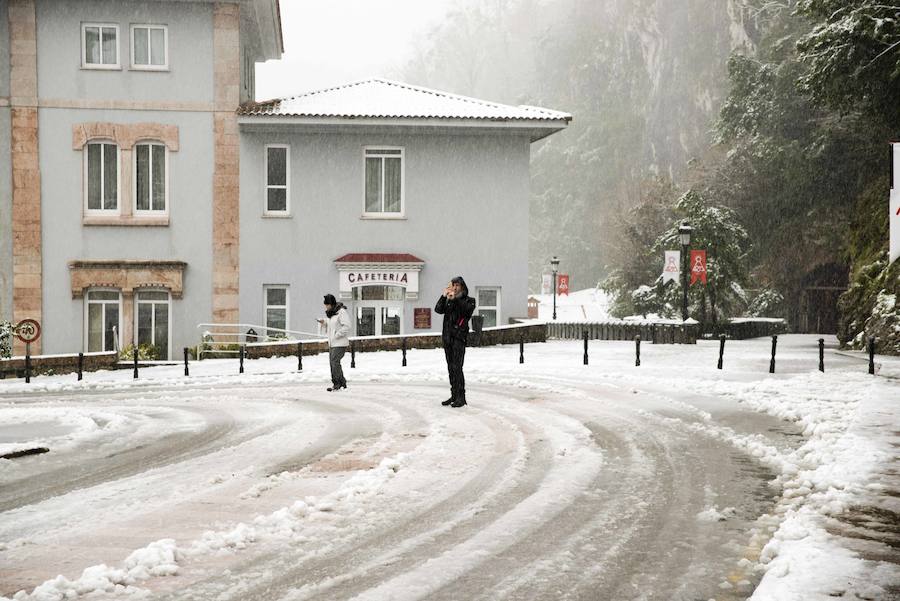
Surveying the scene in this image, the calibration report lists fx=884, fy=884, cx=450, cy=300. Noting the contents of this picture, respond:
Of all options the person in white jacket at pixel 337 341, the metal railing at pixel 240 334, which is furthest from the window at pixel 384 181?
the person in white jacket at pixel 337 341

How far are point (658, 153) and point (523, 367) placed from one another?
2559 inches

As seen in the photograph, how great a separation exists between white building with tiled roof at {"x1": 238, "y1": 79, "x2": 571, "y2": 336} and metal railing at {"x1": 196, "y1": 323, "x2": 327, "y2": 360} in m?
0.34

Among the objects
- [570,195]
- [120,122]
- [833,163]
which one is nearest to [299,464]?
[120,122]

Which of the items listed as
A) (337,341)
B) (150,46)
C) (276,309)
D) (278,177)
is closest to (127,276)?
(276,309)

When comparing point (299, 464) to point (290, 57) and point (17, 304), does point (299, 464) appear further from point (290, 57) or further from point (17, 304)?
point (290, 57)

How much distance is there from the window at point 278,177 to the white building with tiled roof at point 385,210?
0.03m

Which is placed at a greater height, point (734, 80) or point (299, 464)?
point (734, 80)

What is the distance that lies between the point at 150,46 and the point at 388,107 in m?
7.52

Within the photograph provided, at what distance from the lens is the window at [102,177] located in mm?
27094

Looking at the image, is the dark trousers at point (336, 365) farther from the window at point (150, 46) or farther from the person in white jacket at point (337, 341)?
the window at point (150, 46)

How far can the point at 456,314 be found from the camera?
13852 millimetres

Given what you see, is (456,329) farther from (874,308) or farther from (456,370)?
(874,308)

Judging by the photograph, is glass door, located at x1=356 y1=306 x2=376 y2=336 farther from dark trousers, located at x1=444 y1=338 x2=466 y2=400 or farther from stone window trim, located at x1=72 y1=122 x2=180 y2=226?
dark trousers, located at x1=444 y1=338 x2=466 y2=400

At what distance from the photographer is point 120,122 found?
88.4 feet
